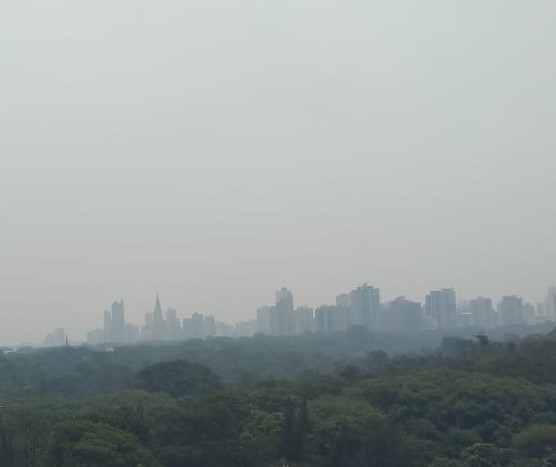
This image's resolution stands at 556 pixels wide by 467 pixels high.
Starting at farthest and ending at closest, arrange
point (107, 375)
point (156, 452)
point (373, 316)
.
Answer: point (373, 316)
point (107, 375)
point (156, 452)

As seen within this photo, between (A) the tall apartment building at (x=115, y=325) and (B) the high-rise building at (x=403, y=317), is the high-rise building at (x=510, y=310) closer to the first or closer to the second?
(B) the high-rise building at (x=403, y=317)

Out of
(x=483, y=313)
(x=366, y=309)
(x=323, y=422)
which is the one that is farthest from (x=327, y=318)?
(x=323, y=422)

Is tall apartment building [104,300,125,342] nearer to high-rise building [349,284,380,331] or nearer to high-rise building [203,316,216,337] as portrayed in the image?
high-rise building [203,316,216,337]

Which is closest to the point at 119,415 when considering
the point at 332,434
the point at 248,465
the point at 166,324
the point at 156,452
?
the point at 156,452

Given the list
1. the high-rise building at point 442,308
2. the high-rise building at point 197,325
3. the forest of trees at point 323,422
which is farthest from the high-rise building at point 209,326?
the forest of trees at point 323,422

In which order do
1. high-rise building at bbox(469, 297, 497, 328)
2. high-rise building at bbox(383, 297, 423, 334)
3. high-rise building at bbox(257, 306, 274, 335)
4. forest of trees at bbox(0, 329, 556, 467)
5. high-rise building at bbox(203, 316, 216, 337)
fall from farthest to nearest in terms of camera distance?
1. high-rise building at bbox(203, 316, 216, 337)
2. high-rise building at bbox(257, 306, 274, 335)
3. high-rise building at bbox(469, 297, 497, 328)
4. high-rise building at bbox(383, 297, 423, 334)
5. forest of trees at bbox(0, 329, 556, 467)

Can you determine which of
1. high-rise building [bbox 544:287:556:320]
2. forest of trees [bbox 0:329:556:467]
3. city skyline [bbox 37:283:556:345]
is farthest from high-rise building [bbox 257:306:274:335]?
forest of trees [bbox 0:329:556:467]

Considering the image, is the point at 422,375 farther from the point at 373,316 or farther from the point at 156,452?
the point at 373,316

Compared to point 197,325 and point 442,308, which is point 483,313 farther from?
point 197,325

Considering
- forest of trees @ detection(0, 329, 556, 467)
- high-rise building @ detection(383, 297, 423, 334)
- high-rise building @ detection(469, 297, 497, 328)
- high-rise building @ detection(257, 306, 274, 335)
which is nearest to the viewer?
forest of trees @ detection(0, 329, 556, 467)
